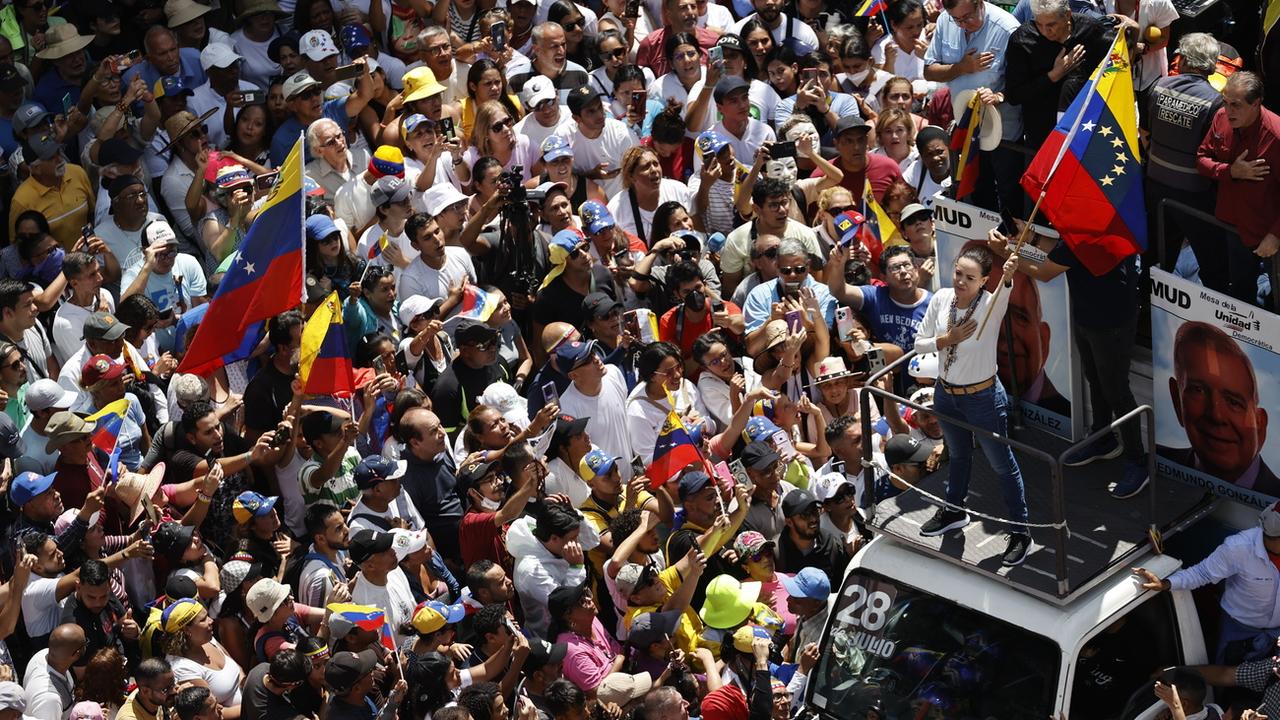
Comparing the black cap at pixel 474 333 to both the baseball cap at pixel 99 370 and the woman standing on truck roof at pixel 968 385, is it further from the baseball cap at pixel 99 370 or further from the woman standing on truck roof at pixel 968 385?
the woman standing on truck roof at pixel 968 385

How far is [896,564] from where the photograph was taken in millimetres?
11477

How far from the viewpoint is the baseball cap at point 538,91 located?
669 inches

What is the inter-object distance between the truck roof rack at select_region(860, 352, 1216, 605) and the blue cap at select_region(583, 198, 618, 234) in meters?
4.20

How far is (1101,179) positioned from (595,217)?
5231mm

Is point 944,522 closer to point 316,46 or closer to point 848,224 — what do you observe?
point 848,224

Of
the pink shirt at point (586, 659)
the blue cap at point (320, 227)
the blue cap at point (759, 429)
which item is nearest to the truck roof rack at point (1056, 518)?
the blue cap at point (759, 429)

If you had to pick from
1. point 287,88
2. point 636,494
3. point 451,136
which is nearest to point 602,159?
point 451,136

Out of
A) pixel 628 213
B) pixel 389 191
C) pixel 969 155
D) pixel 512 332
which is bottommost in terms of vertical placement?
pixel 512 332

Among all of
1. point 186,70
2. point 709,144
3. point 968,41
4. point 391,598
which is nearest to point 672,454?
point 391,598

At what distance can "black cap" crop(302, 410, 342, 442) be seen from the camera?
1368 centimetres

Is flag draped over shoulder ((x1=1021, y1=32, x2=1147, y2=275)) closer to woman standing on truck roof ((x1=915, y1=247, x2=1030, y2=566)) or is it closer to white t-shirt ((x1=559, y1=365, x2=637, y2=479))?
woman standing on truck roof ((x1=915, y1=247, x2=1030, y2=566))

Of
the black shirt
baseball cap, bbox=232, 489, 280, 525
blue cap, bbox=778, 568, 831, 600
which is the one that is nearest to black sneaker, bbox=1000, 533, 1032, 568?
blue cap, bbox=778, 568, 831, 600

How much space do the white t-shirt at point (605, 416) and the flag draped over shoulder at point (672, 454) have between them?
751 millimetres

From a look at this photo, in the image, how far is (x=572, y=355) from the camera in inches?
571
